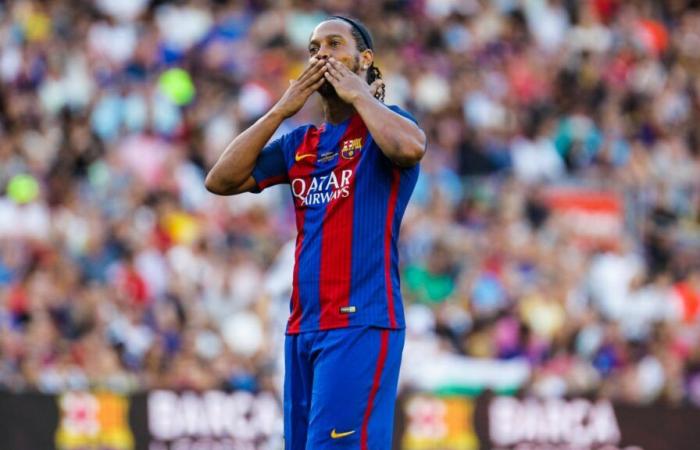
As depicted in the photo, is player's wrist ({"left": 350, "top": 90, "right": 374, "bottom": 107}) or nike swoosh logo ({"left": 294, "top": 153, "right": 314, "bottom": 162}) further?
nike swoosh logo ({"left": 294, "top": 153, "right": 314, "bottom": 162})

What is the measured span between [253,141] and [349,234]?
596 millimetres

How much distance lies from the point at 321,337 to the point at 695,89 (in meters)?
14.3

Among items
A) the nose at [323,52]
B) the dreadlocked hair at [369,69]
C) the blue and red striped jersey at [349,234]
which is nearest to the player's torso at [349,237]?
the blue and red striped jersey at [349,234]

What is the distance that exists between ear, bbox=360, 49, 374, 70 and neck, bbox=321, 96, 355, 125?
16 centimetres

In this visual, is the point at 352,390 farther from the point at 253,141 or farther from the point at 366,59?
the point at 366,59

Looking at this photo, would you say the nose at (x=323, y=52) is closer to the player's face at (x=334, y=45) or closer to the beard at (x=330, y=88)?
the player's face at (x=334, y=45)

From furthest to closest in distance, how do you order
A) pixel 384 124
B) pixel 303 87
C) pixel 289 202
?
pixel 289 202 → pixel 303 87 → pixel 384 124

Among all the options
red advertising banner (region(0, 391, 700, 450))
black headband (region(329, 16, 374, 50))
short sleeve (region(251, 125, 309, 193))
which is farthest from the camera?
red advertising banner (region(0, 391, 700, 450))

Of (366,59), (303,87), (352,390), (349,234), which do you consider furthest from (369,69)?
(352,390)

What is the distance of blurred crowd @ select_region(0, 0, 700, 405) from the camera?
42.3ft

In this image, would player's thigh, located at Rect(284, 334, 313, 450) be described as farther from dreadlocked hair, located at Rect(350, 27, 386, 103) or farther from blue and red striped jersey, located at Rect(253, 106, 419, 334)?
dreadlocked hair, located at Rect(350, 27, 386, 103)

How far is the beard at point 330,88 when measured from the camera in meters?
5.80

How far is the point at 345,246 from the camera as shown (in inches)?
224

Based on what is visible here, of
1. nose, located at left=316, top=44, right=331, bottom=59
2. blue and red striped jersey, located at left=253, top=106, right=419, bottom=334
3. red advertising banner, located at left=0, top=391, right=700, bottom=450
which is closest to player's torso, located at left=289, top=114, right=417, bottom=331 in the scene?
blue and red striped jersey, located at left=253, top=106, right=419, bottom=334
